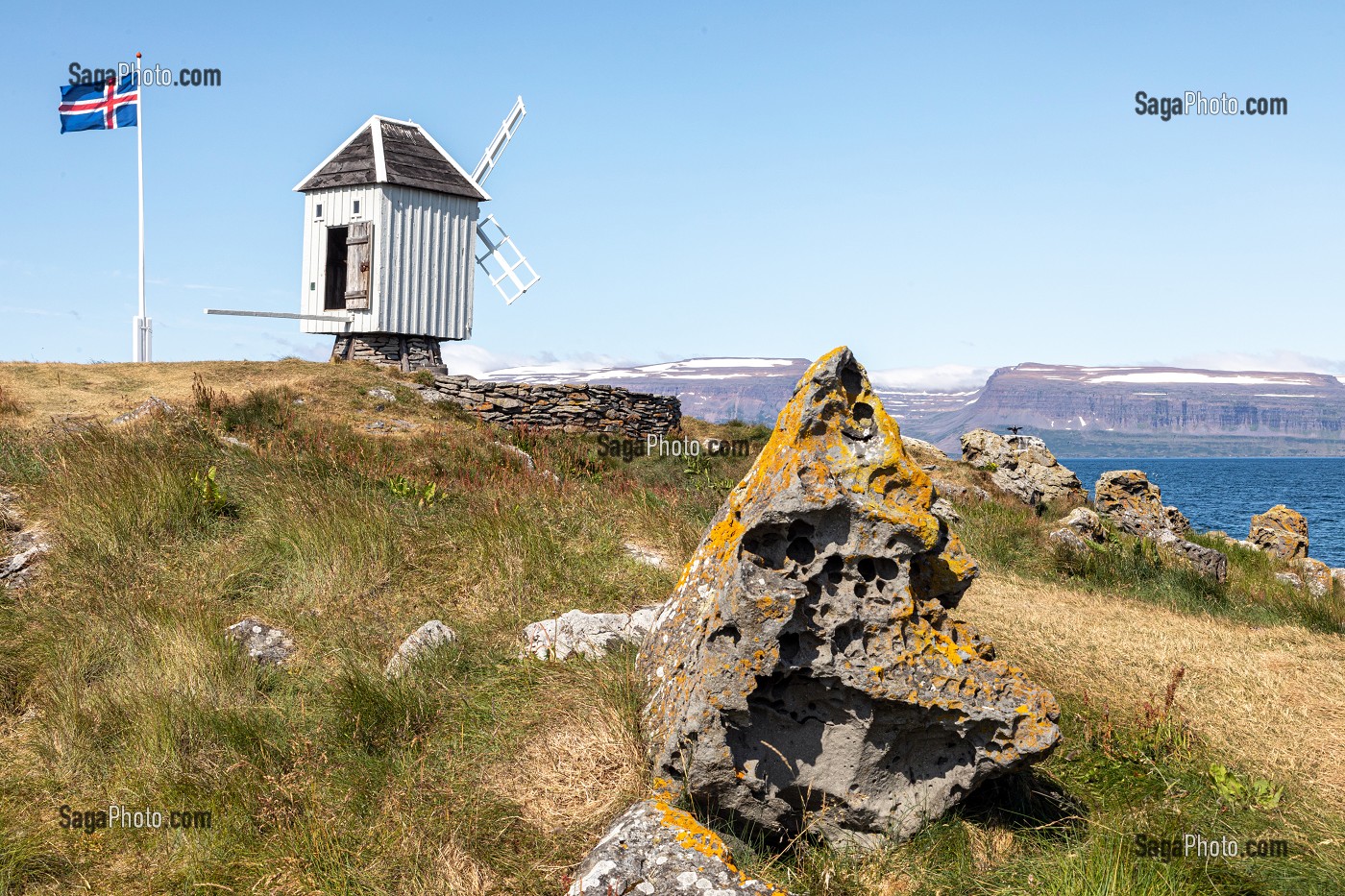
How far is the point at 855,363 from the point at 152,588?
6.29m

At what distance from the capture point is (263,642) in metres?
7.23

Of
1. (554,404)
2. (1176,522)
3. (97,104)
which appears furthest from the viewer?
(97,104)

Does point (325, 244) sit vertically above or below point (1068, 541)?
above

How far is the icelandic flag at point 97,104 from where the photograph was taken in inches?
971

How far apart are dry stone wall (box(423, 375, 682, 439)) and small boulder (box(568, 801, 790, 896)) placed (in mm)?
15450

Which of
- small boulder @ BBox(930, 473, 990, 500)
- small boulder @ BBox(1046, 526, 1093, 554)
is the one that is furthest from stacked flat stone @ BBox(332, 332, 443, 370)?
small boulder @ BBox(1046, 526, 1093, 554)

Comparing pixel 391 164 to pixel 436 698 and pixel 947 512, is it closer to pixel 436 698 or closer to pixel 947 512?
pixel 947 512

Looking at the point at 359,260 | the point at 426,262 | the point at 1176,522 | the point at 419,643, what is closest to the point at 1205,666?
the point at 419,643

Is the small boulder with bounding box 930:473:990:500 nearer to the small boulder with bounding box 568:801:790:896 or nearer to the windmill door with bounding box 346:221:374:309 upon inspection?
the small boulder with bounding box 568:801:790:896

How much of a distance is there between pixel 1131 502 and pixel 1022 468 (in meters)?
2.51

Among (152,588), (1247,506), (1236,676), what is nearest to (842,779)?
(1236,676)

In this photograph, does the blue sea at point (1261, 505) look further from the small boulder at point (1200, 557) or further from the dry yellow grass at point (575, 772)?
the dry yellow grass at point (575, 772)

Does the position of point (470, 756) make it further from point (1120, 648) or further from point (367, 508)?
point (1120, 648)

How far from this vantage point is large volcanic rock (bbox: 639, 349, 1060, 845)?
4.95 meters
